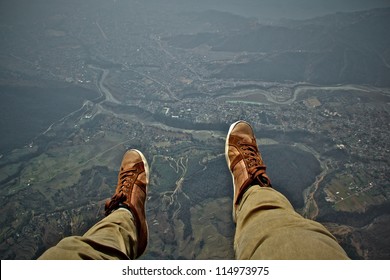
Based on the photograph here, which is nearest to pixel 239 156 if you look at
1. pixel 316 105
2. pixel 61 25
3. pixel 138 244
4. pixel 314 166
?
pixel 138 244

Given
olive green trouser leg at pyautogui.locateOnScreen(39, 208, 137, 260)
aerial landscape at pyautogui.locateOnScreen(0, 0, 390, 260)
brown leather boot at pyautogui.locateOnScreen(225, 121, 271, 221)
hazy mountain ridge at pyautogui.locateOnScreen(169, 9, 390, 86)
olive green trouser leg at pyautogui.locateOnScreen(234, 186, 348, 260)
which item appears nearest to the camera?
olive green trouser leg at pyautogui.locateOnScreen(234, 186, 348, 260)

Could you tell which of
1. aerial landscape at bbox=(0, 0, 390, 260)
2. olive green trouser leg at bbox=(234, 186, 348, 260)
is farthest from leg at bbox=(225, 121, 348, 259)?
aerial landscape at bbox=(0, 0, 390, 260)

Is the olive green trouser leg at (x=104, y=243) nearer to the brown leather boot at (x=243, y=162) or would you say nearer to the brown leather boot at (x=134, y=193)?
the brown leather boot at (x=134, y=193)

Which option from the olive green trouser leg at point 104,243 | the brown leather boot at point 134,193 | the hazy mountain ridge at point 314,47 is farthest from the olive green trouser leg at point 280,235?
the hazy mountain ridge at point 314,47

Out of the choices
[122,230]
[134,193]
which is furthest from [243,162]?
[122,230]

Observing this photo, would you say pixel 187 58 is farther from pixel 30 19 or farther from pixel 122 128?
pixel 30 19

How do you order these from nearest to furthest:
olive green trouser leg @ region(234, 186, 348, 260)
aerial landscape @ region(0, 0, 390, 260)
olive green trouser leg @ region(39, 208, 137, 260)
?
olive green trouser leg @ region(234, 186, 348, 260) < olive green trouser leg @ region(39, 208, 137, 260) < aerial landscape @ region(0, 0, 390, 260)

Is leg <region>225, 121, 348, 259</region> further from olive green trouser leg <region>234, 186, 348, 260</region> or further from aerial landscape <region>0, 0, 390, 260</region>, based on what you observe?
aerial landscape <region>0, 0, 390, 260</region>

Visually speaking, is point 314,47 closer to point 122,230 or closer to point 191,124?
point 191,124
